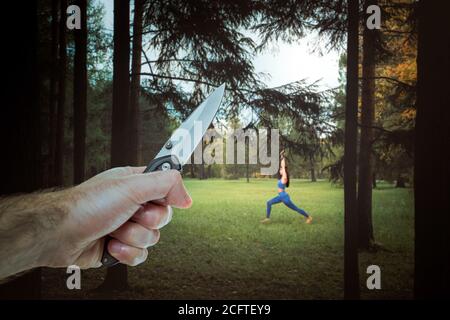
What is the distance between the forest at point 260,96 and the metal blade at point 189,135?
1.57 meters

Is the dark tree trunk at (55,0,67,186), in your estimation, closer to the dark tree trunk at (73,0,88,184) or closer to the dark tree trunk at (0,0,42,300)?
the dark tree trunk at (73,0,88,184)

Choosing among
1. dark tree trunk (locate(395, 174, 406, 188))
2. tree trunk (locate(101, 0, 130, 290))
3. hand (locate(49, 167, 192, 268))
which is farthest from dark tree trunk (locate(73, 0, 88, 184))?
dark tree trunk (locate(395, 174, 406, 188))

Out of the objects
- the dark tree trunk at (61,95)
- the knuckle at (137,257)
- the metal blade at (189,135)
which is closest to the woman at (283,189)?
the metal blade at (189,135)

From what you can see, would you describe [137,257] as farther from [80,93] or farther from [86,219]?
[80,93]

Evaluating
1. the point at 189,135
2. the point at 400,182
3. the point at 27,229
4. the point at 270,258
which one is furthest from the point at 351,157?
the point at 27,229

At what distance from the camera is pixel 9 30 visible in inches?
81.5

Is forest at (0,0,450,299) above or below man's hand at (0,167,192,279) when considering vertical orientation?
above

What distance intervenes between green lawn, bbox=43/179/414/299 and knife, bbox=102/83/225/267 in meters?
2.62

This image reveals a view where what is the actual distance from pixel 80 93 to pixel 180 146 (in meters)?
2.95

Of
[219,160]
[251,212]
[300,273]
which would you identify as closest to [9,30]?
[219,160]

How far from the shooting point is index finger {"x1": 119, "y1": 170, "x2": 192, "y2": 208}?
97cm

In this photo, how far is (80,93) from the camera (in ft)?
11.4

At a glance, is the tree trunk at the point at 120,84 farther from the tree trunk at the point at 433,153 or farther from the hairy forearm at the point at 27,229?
the tree trunk at the point at 433,153

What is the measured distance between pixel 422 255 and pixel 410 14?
2588 millimetres
